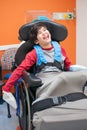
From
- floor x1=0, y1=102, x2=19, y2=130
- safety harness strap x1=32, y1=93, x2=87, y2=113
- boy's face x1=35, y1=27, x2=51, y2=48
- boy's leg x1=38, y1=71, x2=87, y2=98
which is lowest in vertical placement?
floor x1=0, y1=102, x2=19, y2=130

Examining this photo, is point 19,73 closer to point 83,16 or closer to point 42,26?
point 42,26

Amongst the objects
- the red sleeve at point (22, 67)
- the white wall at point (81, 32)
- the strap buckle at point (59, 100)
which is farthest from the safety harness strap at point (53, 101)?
the white wall at point (81, 32)

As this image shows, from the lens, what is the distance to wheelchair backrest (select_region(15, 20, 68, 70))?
2.22 m

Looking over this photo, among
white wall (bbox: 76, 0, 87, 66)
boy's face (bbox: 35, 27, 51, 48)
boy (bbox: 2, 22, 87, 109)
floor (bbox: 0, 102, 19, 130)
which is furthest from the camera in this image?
white wall (bbox: 76, 0, 87, 66)

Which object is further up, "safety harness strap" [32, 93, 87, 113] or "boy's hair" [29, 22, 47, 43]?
"boy's hair" [29, 22, 47, 43]

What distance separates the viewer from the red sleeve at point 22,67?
2.02 metres

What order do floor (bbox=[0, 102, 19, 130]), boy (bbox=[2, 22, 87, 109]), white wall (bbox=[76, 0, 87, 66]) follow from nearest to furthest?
boy (bbox=[2, 22, 87, 109]) → floor (bbox=[0, 102, 19, 130]) → white wall (bbox=[76, 0, 87, 66])

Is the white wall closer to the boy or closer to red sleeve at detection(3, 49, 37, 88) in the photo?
the boy

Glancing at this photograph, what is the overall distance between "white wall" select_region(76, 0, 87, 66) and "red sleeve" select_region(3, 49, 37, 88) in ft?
6.25

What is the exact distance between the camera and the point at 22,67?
6.75 feet

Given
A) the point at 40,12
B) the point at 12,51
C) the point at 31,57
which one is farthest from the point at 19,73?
the point at 40,12

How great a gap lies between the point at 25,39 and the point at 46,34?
21cm

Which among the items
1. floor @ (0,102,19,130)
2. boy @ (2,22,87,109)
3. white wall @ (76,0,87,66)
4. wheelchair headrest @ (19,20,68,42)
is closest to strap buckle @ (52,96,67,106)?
boy @ (2,22,87,109)

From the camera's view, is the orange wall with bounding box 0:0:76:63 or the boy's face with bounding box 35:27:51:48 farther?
the orange wall with bounding box 0:0:76:63
